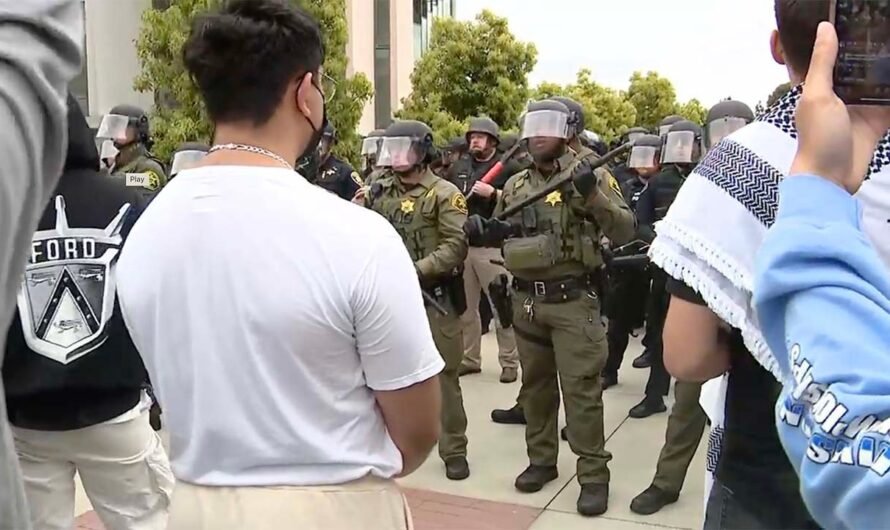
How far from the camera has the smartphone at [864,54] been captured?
1.12 m

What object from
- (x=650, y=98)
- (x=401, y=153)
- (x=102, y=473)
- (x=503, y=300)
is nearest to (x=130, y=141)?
(x=401, y=153)

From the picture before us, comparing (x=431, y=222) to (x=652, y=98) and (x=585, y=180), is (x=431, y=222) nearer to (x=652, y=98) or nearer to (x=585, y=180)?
(x=585, y=180)

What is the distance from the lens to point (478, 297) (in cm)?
782

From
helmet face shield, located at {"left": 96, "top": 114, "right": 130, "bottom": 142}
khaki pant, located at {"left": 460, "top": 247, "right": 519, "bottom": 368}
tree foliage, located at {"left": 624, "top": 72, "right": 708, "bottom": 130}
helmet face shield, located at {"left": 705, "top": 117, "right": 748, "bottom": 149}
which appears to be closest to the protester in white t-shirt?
helmet face shield, located at {"left": 705, "top": 117, "right": 748, "bottom": 149}

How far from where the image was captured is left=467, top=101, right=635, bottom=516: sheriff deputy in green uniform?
4715mm

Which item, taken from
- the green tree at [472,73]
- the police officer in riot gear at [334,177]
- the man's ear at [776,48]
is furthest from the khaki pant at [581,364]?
the green tree at [472,73]

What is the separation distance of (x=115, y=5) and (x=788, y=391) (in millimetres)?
15820

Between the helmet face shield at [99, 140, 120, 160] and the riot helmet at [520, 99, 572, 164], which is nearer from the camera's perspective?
the riot helmet at [520, 99, 572, 164]

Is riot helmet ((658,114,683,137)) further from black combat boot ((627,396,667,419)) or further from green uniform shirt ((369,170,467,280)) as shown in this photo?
green uniform shirt ((369,170,467,280))

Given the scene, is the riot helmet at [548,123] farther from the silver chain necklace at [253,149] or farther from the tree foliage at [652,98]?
the tree foliage at [652,98]

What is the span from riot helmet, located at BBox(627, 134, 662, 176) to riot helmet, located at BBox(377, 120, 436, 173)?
8.32 ft

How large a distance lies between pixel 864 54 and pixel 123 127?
656 cm

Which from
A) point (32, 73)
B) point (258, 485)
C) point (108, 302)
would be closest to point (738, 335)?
point (258, 485)

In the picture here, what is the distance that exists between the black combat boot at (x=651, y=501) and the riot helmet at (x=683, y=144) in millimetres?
2438
